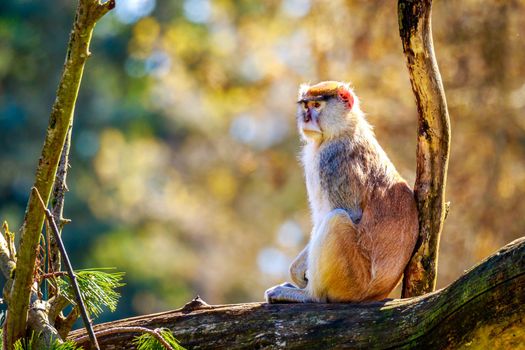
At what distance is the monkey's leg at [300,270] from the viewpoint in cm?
492

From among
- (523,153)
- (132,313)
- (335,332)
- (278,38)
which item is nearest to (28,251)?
(335,332)

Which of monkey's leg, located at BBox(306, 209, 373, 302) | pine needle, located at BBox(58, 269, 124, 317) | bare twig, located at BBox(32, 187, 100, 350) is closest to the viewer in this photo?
bare twig, located at BBox(32, 187, 100, 350)

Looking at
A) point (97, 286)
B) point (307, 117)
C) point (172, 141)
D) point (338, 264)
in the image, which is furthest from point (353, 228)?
point (172, 141)

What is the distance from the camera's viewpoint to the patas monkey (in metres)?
4.47

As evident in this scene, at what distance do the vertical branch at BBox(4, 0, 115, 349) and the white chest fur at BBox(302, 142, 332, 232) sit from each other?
1796 millimetres

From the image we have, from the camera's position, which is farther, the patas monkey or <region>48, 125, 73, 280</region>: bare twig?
the patas monkey

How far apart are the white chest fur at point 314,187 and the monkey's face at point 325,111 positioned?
0.31 feet

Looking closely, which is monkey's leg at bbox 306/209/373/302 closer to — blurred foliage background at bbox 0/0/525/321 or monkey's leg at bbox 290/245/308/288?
monkey's leg at bbox 290/245/308/288

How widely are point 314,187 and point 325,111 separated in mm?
528

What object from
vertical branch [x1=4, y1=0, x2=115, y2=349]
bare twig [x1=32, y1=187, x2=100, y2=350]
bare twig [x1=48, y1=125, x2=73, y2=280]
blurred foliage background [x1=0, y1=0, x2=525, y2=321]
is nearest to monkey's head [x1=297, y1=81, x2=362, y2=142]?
bare twig [x1=48, y1=125, x2=73, y2=280]

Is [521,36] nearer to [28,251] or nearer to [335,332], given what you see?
[335,332]

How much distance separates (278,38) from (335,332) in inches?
517

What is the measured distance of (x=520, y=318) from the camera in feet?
10.5

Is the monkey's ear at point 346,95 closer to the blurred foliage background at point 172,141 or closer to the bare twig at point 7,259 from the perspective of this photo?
the bare twig at point 7,259
